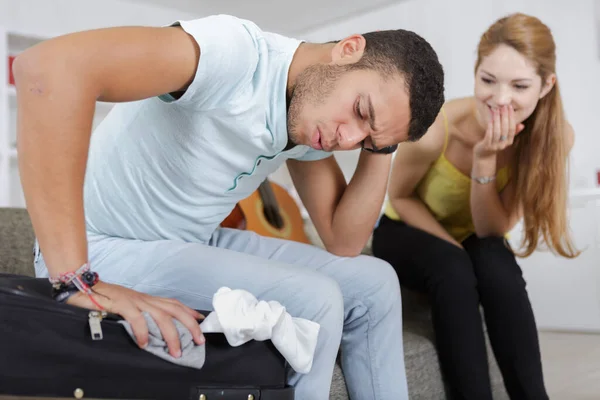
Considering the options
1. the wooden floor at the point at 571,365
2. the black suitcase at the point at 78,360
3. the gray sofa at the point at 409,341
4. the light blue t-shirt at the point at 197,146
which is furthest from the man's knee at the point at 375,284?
the wooden floor at the point at 571,365

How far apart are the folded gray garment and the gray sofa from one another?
0.42 meters

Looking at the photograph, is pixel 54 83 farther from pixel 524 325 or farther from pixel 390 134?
pixel 524 325

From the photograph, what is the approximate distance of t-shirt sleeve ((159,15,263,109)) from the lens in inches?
32.7

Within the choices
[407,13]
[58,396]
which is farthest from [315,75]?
[407,13]

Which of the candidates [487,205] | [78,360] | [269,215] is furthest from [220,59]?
[269,215]

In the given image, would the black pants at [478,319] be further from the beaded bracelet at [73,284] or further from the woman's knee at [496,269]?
the beaded bracelet at [73,284]

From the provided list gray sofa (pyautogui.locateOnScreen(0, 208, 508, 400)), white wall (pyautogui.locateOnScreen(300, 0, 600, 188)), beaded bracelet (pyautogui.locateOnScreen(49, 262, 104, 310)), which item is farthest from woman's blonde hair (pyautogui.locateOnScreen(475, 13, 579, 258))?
white wall (pyautogui.locateOnScreen(300, 0, 600, 188))

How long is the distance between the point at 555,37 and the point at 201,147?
314cm

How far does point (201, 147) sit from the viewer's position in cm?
96

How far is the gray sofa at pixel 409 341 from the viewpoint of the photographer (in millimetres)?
1242

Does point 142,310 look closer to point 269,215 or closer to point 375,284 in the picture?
point 375,284

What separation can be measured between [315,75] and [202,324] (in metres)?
0.43

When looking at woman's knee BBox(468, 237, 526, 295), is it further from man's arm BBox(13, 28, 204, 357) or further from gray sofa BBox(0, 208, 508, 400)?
man's arm BBox(13, 28, 204, 357)

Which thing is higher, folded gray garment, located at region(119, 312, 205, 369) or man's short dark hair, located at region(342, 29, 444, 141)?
man's short dark hair, located at region(342, 29, 444, 141)
